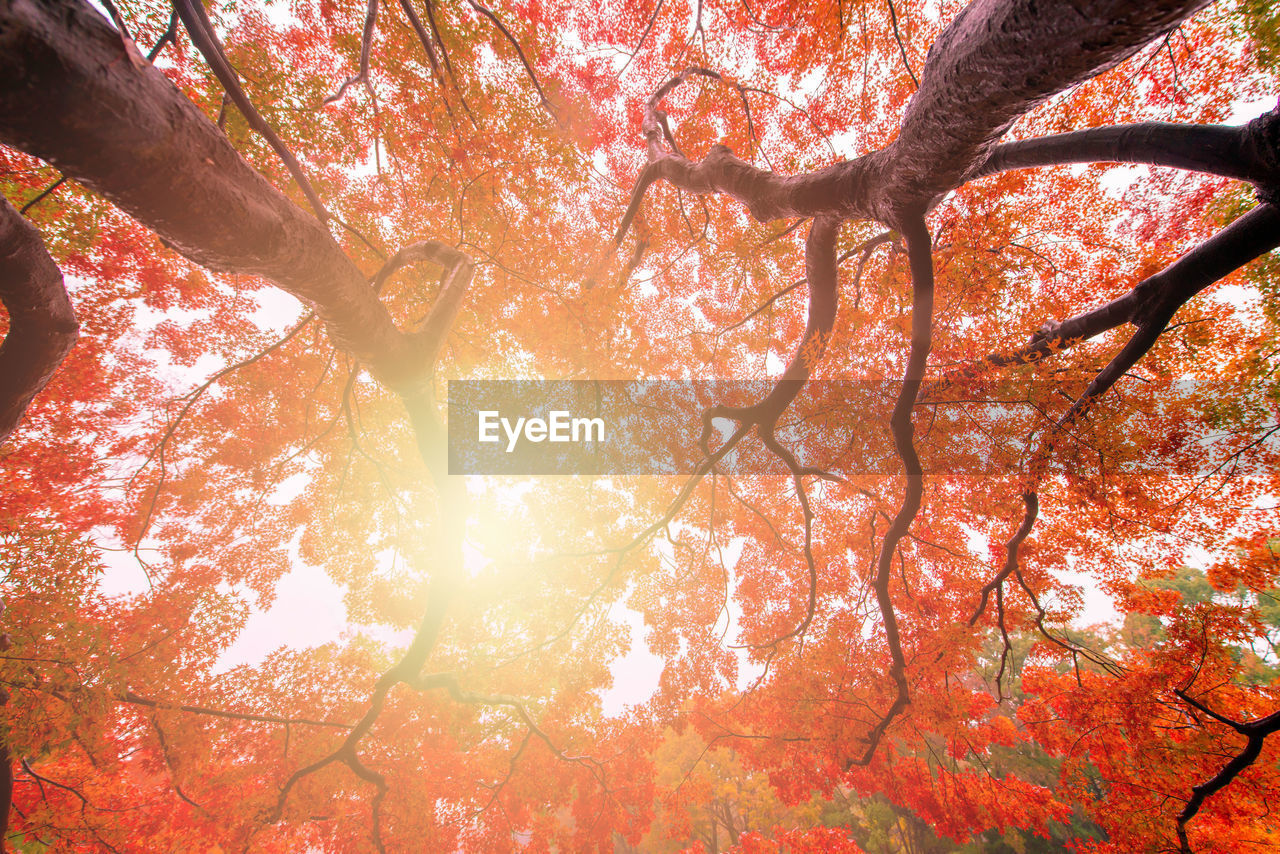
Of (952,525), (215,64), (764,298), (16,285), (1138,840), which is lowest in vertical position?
(1138,840)

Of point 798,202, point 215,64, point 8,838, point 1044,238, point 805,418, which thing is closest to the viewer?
point 215,64

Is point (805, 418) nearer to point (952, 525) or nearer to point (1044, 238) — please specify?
point (952, 525)

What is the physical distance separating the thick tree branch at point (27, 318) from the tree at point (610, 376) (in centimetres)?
3

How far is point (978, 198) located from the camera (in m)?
3.34

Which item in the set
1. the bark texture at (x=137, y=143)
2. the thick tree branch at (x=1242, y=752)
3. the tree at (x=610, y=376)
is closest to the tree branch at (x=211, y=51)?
the tree at (x=610, y=376)

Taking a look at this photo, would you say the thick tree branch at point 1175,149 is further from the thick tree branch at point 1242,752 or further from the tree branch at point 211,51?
the tree branch at point 211,51

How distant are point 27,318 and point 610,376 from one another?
17.1ft

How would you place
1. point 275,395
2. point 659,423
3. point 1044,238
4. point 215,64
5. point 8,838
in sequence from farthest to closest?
point 659,423
point 275,395
point 1044,238
point 8,838
point 215,64

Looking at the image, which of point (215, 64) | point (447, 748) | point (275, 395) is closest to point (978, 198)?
point (215, 64)

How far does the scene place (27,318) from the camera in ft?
8.71

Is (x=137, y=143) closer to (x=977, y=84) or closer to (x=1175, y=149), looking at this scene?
(x=977, y=84)

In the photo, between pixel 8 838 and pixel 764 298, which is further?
pixel 764 298

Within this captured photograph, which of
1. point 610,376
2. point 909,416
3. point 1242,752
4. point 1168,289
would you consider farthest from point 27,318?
point 1242,752

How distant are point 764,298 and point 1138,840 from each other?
7.72 meters
